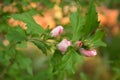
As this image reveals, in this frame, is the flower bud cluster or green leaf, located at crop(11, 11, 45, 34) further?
green leaf, located at crop(11, 11, 45, 34)

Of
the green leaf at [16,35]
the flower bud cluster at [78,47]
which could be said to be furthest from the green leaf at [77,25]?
the green leaf at [16,35]

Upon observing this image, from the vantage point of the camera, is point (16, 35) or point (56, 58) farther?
point (16, 35)

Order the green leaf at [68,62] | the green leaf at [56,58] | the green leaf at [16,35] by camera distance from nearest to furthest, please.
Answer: the green leaf at [68,62] → the green leaf at [56,58] → the green leaf at [16,35]

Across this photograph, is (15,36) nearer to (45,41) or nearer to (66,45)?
(45,41)

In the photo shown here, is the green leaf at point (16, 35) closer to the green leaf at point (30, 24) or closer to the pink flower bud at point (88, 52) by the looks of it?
the green leaf at point (30, 24)

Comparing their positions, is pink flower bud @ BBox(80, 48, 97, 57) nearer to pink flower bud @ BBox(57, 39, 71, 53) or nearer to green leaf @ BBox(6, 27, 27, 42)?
pink flower bud @ BBox(57, 39, 71, 53)

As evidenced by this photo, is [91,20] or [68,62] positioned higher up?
[91,20]

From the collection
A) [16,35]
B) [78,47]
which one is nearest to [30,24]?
[16,35]

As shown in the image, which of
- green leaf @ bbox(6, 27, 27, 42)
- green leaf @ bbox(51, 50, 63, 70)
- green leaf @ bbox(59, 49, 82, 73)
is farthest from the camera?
green leaf @ bbox(6, 27, 27, 42)

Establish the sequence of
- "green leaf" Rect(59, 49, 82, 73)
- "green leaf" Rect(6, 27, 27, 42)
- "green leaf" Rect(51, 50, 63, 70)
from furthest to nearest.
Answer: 1. "green leaf" Rect(6, 27, 27, 42)
2. "green leaf" Rect(51, 50, 63, 70)
3. "green leaf" Rect(59, 49, 82, 73)

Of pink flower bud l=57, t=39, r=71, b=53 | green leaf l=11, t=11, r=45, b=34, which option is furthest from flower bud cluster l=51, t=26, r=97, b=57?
green leaf l=11, t=11, r=45, b=34

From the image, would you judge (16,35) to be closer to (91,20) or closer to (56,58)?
(56,58)
